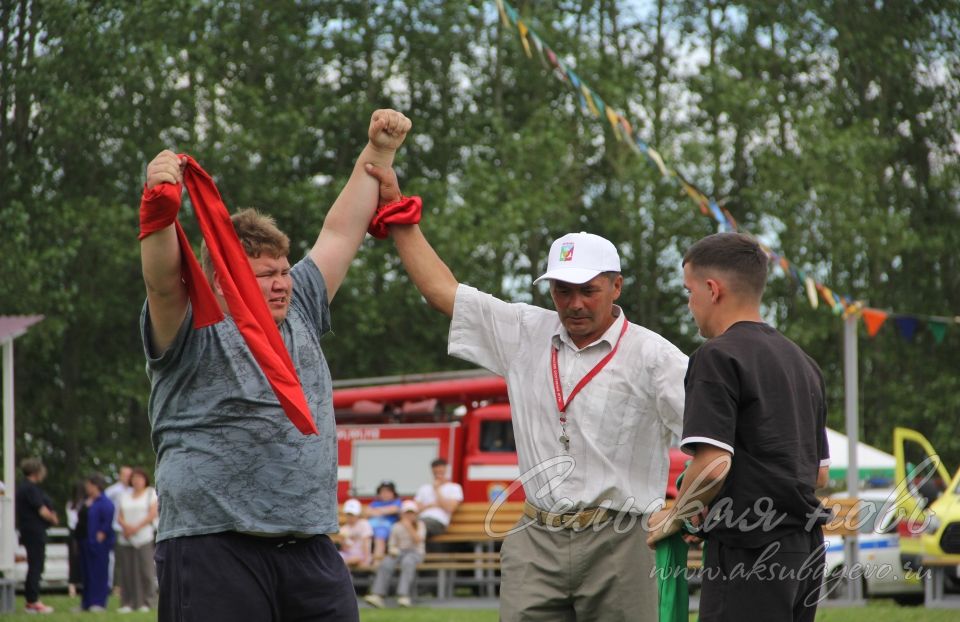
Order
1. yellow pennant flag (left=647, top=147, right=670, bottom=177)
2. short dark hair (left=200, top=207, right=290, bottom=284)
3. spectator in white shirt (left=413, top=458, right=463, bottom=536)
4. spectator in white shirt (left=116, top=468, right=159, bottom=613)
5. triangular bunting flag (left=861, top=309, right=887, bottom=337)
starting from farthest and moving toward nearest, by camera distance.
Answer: spectator in white shirt (left=413, top=458, right=463, bottom=536), triangular bunting flag (left=861, top=309, right=887, bottom=337), spectator in white shirt (left=116, top=468, right=159, bottom=613), yellow pennant flag (left=647, top=147, right=670, bottom=177), short dark hair (left=200, top=207, right=290, bottom=284)

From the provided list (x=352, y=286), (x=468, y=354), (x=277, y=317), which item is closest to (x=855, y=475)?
(x=468, y=354)

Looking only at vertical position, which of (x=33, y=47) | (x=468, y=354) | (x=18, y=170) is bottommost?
(x=468, y=354)

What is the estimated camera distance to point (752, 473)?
4152 mm

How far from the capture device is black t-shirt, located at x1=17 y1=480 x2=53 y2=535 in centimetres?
1606

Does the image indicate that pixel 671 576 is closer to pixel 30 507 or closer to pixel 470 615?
pixel 470 615

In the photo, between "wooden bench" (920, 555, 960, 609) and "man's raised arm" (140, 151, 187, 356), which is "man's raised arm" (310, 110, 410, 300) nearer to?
"man's raised arm" (140, 151, 187, 356)

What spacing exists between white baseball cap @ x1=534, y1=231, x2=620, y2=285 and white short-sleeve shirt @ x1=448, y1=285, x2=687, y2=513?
8.8 inches

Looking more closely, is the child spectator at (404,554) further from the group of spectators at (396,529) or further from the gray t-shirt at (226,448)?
the gray t-shirt at (226,448)

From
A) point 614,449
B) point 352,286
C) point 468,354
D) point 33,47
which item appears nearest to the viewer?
point 614,449

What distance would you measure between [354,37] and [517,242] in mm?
6013

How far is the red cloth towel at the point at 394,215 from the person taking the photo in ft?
16.3

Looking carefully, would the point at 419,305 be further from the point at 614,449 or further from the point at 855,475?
the point at 614,449

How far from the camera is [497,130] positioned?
98.0 feet

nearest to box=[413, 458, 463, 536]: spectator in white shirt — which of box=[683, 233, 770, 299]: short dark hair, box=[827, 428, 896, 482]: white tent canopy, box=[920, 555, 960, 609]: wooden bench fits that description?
box=[920, 555, 960, 609]: wooden bench
